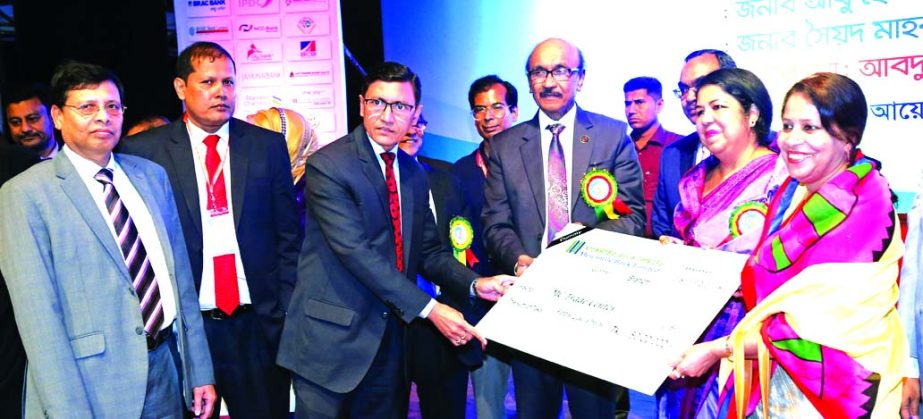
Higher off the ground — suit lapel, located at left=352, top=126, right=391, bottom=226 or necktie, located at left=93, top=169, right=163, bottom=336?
suit lapel, located at left=352, top=126, right=391, bottom=226

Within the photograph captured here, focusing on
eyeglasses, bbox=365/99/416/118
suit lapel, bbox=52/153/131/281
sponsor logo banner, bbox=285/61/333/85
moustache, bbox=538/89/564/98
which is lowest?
suit lapel, bbox=52/153/131/281

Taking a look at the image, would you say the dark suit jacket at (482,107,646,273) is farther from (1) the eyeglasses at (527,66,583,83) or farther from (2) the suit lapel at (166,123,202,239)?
(2) the suit lapel at (166,123,202,239)

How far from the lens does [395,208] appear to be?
269 cm

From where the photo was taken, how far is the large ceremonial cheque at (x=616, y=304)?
2.10 m

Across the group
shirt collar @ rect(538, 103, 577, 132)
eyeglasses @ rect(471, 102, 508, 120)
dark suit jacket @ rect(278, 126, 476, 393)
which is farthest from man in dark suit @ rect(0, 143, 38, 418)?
eyeglasses @ rect(471, 102, 508, 120)

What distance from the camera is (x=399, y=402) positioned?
2.80 metres

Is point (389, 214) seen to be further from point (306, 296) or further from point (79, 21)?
point (79, 21)

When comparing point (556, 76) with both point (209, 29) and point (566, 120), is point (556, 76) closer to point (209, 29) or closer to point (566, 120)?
point (566, 120)

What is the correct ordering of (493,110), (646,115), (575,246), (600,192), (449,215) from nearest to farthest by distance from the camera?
1. (575,246)
2. (600,192)
3. (449,215)
4. (493,110)
5. (646,115)

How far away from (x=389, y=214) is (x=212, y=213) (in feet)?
2.56

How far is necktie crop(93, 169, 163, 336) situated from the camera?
222 centimetres

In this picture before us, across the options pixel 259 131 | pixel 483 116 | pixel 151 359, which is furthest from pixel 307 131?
pixel 151 359

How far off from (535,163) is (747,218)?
891mm

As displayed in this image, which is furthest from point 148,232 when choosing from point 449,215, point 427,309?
point 449,215
